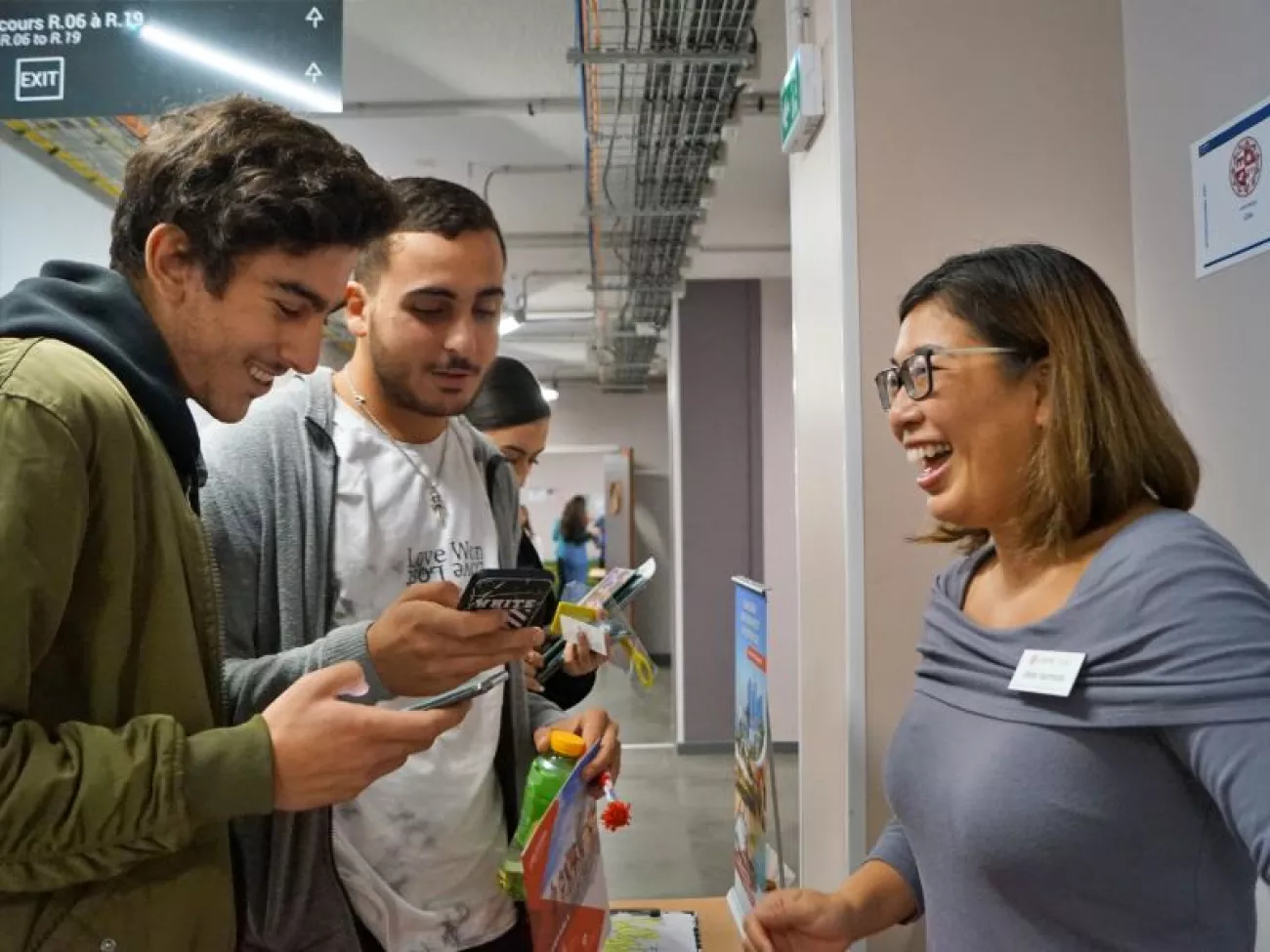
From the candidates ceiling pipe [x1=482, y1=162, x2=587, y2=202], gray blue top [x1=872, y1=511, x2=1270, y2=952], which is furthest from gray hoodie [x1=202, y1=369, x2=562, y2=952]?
ceiling pipe [x1=482, y1=162, x2=587, y2=202]

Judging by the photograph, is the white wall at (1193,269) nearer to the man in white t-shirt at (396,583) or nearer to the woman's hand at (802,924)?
the woman's hand at (802,924)

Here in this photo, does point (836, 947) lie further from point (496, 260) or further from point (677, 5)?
point (677, 5)

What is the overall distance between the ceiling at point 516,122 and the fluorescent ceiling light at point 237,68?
0.87 meters

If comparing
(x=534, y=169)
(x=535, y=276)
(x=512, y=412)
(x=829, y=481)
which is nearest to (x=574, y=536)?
(x=535, y=276)

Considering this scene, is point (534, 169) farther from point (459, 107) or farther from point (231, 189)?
point (231, 189)

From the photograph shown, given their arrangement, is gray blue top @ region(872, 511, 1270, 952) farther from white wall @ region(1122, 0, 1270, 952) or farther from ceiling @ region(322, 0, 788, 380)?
ceiling @ region(322, 0, 788, 380)

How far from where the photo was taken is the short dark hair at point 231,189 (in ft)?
2.99

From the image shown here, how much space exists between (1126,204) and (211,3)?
95.5 inches

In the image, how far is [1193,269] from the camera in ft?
5.10

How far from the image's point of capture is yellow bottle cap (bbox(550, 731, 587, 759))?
129cm

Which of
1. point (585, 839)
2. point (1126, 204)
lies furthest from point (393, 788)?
point (1126, 204)

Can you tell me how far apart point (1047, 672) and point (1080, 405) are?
32cm

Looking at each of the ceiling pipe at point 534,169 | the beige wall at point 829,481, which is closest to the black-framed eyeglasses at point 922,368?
the beige wall at point 829,481

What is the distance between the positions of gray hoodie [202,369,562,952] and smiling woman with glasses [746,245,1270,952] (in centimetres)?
63
